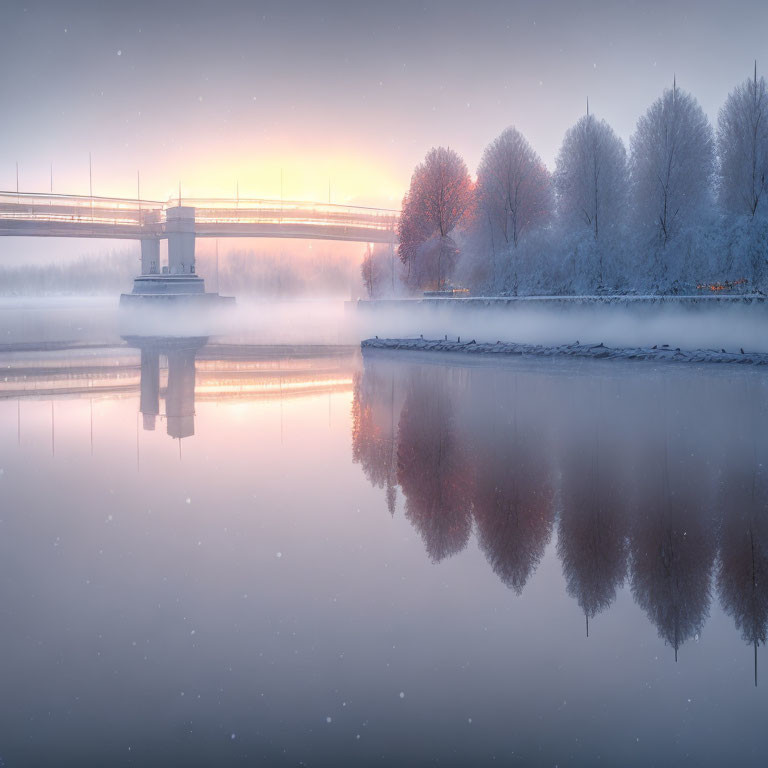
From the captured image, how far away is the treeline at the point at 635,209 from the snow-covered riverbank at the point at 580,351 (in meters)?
6.92

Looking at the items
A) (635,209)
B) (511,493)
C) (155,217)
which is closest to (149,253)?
(155,217)

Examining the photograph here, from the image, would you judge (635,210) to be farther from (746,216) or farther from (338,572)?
(338,572)

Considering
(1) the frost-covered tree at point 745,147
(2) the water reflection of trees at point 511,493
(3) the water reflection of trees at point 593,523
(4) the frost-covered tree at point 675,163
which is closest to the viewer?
(3) the water reflection of trees at point 593,523

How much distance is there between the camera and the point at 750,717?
5105mm

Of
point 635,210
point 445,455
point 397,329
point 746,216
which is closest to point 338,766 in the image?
point 445,455

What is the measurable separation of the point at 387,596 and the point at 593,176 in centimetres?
4191

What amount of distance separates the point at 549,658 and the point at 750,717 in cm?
138

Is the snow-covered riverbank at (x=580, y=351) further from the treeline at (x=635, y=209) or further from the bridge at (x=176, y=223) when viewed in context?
the bridge at (x=176, y=223)

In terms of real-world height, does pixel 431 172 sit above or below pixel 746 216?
above

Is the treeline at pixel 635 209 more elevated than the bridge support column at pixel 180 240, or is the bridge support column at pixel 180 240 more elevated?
the bridge support column at pixel 180 240

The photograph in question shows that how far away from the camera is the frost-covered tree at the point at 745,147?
38.0 m

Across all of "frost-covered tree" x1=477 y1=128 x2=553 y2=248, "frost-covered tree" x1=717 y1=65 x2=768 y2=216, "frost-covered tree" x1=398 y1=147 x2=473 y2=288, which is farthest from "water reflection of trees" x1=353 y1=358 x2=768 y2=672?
"frost-covered tree" x1=398 y1=147 x2=473 y2=288

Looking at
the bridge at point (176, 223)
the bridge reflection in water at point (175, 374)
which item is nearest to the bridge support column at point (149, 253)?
the bridge at point (176, 223)

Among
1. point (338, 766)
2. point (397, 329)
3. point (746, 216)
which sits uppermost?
point (746, 216)
